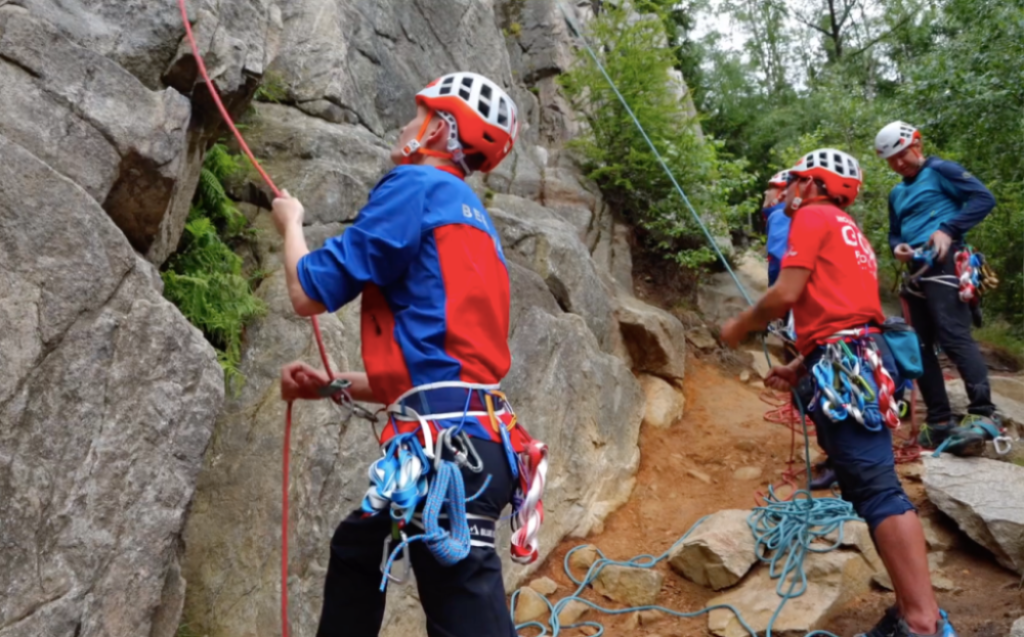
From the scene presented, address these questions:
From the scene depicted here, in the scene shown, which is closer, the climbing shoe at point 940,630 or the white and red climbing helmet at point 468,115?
the white and red climbing helmet at point 468,115

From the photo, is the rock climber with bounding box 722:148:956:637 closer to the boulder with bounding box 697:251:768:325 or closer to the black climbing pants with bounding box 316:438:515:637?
the black climbing pants with bounding box 316:438:515:637

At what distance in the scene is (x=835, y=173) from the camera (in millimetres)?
4555

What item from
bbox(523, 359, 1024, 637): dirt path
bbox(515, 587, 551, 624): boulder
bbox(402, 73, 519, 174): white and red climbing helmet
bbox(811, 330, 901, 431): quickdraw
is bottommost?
bbox(515, 587, 551, 624): boulder

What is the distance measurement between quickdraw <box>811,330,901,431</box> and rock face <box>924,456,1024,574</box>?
1617mm

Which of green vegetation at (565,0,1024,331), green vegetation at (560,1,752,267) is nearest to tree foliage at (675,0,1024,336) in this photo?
green vegetation at (565,0,1024,331)

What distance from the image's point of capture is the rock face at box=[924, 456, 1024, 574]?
518 cm

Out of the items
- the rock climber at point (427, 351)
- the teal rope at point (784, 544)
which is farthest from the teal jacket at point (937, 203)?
the rock climber at point (427, 351)

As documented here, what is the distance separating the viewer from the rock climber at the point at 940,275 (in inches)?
243

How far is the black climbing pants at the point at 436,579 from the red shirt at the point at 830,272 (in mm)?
2157

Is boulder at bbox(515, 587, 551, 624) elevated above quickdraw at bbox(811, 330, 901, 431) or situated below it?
below

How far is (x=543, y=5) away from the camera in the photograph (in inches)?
449

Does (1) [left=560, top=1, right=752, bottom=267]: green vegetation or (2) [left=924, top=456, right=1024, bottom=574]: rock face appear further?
(1) [left=560, top=1, right=752, bottom=267]: green vegetation

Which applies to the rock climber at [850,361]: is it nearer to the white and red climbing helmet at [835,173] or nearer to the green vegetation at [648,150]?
the white and red climbing helmet at [835,173]

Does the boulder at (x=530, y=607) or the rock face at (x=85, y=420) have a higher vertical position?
the rock face at (x=85, y=420)
